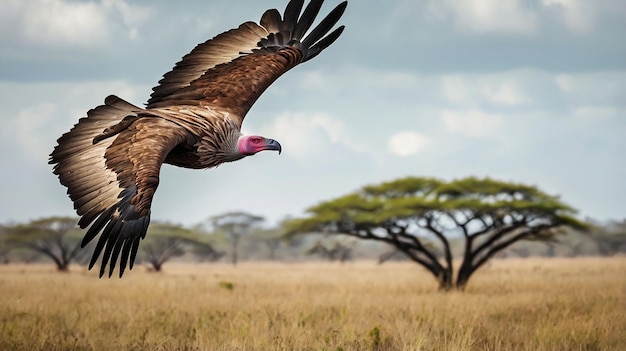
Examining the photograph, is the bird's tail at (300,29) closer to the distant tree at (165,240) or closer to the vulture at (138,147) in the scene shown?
the vulture at (138,147)

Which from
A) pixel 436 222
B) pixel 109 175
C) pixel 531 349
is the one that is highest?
pixel 436 222

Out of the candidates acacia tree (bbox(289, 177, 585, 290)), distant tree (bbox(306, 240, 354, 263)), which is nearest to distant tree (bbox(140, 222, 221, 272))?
distant tree (bbox(306, 240, 354, 263))

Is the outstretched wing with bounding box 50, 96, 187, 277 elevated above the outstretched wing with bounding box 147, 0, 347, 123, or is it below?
below

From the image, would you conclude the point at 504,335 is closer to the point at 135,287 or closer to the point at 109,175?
the point at 109,175

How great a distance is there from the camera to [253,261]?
7788cm

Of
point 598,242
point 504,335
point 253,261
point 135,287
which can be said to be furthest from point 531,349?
point 253,261

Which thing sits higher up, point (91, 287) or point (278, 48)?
point (278, 48)

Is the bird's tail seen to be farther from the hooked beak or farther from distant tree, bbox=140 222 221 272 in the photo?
distant tree, bbox=140 222 221 272

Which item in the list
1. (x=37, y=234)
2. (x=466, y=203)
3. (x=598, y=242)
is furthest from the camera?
(x=598, y=242)

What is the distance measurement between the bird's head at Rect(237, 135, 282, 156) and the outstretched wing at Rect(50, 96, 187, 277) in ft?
1.63

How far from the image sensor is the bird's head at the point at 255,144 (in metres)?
6.58

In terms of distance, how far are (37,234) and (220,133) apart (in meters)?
37.9

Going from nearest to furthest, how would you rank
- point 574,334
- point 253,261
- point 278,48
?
point 278,48 → point 574,334 → point 253,261

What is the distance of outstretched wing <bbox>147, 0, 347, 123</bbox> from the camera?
25.5ft
